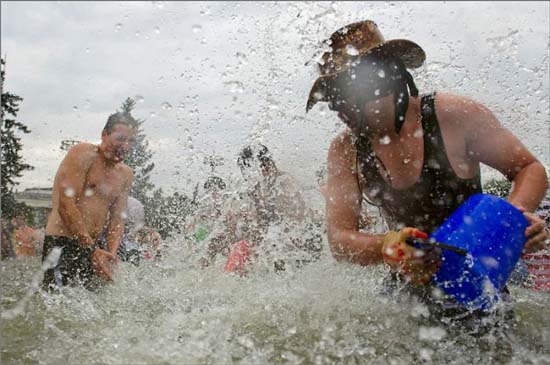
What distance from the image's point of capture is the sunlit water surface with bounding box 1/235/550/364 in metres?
2.19

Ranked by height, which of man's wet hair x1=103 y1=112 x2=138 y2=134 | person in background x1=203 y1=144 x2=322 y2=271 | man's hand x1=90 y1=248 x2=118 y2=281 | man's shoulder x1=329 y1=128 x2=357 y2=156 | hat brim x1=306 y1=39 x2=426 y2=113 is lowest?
man's hand x1=90 y1=248 x2=118 y2=281

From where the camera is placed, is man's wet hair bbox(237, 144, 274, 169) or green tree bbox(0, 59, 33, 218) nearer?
man's wet hair bbox(237, 144, 274, 169)

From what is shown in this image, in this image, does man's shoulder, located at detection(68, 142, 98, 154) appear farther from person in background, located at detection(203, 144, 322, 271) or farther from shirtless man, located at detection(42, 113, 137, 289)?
person in background, located at detection(203, 144, 322, 271)

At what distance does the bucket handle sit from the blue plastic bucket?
7 centimetres

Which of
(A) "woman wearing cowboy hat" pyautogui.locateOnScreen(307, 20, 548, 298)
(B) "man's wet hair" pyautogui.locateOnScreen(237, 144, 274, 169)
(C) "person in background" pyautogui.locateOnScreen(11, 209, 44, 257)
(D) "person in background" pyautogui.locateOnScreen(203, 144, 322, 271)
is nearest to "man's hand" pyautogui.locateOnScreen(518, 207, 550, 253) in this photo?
(A) "woman wearing cowboy hat" pyautogui.locateOnScreen(307, 20, 548, 298)

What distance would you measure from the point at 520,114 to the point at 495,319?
6.23 feet

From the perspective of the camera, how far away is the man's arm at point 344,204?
8.11 ft

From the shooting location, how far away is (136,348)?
2.15 metres

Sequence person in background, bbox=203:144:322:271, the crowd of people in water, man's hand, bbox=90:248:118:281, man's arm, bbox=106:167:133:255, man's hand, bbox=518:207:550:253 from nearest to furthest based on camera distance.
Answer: man's hand, bbox=518:207:550:253
the crowd of people in water
person in background, bbox=203:144:322:271
man's hand, bbox=90:248:118:281
man's arm, bbox=106:167:133:255

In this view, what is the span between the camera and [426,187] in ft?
8.20

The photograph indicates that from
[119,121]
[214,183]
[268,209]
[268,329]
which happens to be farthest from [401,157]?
[119,121]

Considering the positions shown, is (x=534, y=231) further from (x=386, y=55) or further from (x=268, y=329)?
(x=268, y=329)

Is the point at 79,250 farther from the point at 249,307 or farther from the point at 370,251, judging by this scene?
the point at 370,251

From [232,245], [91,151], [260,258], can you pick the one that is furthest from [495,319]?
[91,151]
